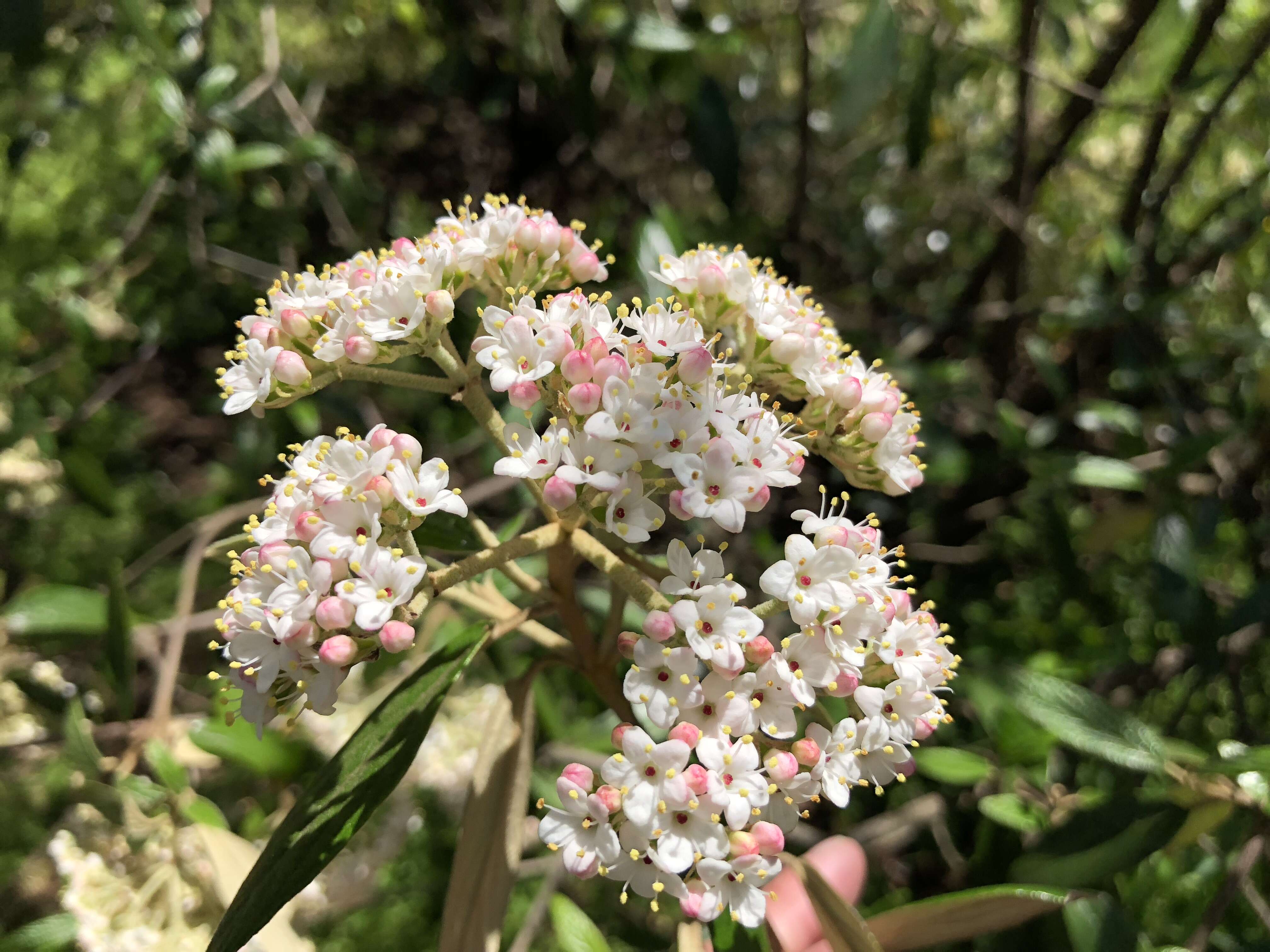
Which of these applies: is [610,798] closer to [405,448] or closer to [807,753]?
[807,753]

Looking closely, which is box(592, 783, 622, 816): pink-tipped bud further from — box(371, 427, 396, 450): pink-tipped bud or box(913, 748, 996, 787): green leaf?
box(913, 748, 996, 787): green leaf

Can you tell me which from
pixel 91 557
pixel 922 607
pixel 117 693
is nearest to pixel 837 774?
pixel 922 607

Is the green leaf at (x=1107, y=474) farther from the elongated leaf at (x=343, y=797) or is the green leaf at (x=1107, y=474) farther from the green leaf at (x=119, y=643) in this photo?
the green leaf at (x=119, y=643)

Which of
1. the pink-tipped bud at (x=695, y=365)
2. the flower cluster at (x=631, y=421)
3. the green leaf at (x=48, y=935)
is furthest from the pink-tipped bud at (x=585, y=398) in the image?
the green leaf at (x=48, y=935)

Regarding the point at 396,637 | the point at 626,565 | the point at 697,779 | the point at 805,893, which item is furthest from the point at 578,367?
the point at 805,893

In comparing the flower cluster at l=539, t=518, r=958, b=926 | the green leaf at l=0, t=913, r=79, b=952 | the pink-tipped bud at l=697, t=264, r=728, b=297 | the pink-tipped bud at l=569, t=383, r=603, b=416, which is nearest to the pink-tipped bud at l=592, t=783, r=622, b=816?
the flower cluster at l=539, t=518, r=958, b=926

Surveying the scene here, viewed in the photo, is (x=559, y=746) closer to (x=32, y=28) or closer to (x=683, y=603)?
(x=683, y=603)
